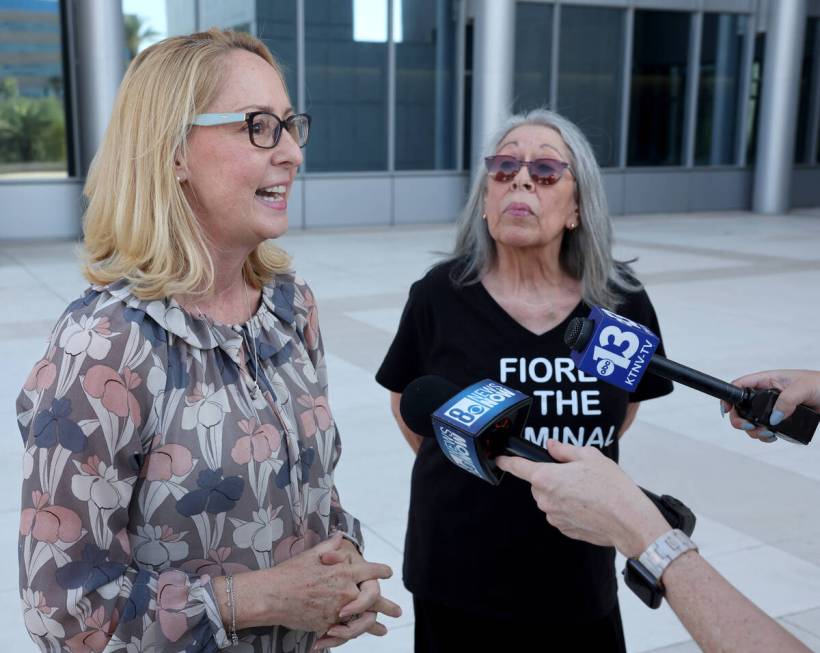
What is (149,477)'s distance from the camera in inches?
69.4

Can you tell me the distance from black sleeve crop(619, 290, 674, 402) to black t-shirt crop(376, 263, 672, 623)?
0.17 metres

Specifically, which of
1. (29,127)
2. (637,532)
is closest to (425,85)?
(29,127)

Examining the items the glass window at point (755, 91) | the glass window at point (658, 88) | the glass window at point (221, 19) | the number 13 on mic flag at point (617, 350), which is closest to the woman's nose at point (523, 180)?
the number 13 on mic flag at point (617, 350)

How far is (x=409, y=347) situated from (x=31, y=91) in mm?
14592

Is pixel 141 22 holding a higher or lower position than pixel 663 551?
higher

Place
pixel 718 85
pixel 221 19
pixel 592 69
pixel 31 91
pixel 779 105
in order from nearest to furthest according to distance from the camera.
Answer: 1. pixel 31 91
2. pixel 221 19
3. pixel 779 105
4. pixel 592 69
5. pixel 718 85

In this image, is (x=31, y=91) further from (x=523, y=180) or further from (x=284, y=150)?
(x=284, y=150)

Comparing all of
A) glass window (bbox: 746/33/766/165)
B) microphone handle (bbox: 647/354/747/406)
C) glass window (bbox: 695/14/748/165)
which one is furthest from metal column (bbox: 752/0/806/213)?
microphone handle (bbox: 647/354/747/406)

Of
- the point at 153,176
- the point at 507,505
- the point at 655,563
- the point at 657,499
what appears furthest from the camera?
the point at 507,505

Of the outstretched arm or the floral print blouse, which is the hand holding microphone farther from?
the floral print blouse

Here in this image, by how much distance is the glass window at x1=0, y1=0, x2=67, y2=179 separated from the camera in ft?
50.5

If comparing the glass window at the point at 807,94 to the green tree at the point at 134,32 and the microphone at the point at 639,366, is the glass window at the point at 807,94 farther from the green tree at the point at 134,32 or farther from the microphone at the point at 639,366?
the microphone at the point at 639,366

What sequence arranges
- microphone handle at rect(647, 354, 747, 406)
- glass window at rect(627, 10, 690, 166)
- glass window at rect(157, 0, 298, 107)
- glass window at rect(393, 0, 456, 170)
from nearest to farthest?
microphone handle at rect(647, 354, 747, 406), glass window at rect(157, 0, 298, 107), glass window at rect(393, 0, 456, 170), glass window at rect(627, 10, 690, 166)

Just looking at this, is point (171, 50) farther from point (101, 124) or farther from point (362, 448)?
point (101, 124)
